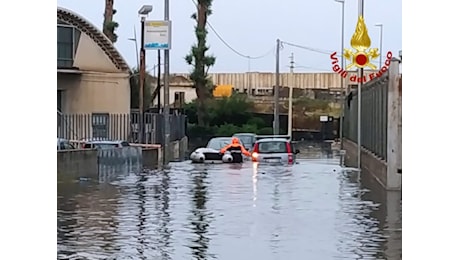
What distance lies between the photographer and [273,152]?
32.2m

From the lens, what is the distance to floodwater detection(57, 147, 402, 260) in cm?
1137

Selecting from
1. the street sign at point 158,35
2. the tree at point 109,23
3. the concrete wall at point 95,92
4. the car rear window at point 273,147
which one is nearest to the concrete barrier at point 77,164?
the car rear window at point 273,147

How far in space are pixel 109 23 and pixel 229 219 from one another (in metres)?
40.6

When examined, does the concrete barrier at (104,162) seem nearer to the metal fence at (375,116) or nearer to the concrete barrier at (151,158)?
the concrete barrier at (151,158)

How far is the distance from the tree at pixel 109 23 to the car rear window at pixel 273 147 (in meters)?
23.0

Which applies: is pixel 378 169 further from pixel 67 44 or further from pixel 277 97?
pixel 277 97

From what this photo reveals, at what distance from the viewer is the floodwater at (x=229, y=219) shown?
11367mm

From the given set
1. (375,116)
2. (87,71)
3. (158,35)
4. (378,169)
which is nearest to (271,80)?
(87,71)

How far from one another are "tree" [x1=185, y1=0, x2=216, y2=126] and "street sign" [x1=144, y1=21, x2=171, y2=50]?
65.6 ft
